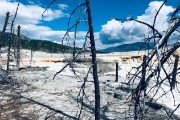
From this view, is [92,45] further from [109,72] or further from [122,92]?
[109,72]

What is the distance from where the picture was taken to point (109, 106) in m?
18.4

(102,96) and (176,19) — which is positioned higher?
(176,19)

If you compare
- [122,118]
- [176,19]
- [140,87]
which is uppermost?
[176,19]

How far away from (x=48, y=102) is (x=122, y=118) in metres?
4.15

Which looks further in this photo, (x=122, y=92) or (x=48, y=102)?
(x=122, y=92)

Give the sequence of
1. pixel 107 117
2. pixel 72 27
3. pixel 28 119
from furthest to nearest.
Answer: pixel 107 117
pixel 28 119
pixel 72 27

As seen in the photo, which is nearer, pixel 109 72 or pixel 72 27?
pixel 72 27

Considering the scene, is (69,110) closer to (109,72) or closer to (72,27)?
(72,27)

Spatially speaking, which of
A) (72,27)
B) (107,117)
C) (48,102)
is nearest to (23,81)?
(48,102)

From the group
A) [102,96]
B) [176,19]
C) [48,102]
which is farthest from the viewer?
[102,96]

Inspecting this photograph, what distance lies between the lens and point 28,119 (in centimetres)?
1559

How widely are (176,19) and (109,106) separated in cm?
1413

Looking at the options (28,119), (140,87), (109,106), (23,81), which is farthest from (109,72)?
(140,87)

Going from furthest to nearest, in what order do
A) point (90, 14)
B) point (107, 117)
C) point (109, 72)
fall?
point (109, 72) → point (107, 117) → point (90, 14)
